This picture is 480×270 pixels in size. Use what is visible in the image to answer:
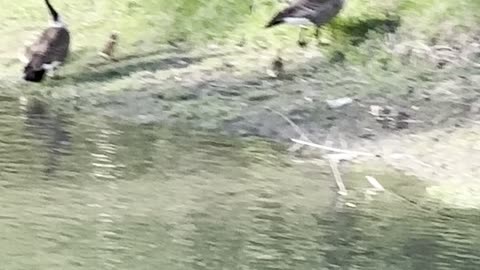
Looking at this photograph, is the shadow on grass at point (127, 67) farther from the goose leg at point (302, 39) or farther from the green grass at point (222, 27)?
the goose leg at point (302, 39)

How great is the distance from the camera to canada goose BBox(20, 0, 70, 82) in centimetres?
108

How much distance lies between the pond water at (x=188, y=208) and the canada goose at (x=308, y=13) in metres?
0.17

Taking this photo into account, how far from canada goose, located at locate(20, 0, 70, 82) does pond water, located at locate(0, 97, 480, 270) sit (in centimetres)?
6

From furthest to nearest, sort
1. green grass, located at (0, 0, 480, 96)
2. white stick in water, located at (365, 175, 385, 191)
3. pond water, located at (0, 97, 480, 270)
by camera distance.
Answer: green grass, located at (0, 0, 480, 96) → white stick in water, located at (365, 175, 385, 191) → pond water, located at (0, 97, 480, 270)

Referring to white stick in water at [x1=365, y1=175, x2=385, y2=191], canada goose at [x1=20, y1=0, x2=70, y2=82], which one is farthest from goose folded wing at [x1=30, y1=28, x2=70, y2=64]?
white stick in water at [x1=365, y1=175, x2=385, y2=191]

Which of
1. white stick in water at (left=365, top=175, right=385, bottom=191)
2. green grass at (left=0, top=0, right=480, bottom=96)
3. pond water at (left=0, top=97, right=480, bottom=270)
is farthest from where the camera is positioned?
green grass at (left=0, top=0, right=480, bottom=96)

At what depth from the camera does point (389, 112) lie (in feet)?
3.35

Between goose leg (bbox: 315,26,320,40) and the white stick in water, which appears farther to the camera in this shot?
goose leg (bbox: 315,26,320,40)

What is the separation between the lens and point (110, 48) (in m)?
1.11

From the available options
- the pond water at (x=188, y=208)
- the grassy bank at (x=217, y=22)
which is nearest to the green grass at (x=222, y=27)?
the grassy bank at (x=217, y=22)

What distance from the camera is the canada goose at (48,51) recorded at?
108 centimetres

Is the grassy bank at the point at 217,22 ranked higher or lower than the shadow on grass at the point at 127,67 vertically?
higher

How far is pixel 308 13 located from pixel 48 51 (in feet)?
1.04

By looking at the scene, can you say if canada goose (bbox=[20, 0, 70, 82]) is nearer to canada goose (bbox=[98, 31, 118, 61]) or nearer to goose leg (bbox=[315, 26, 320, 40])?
canada goose (bbox=[98, 31, 118, 61])
